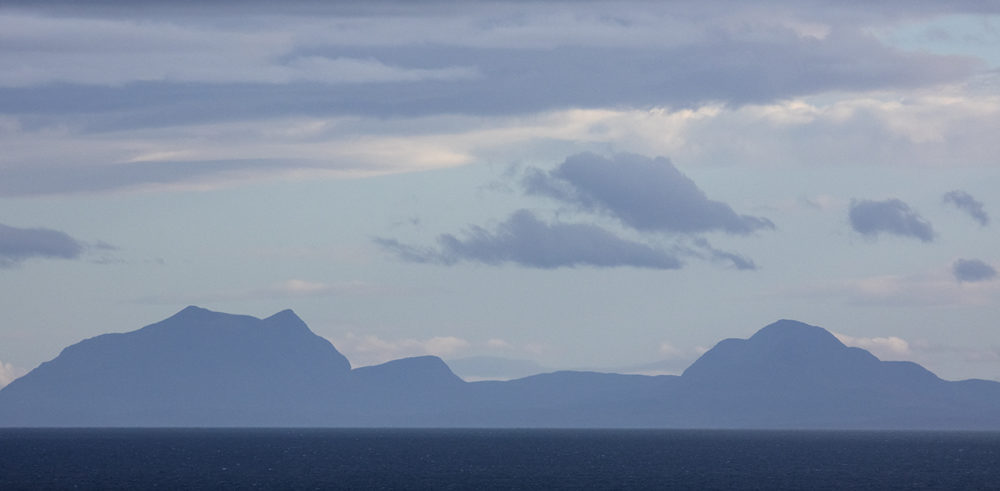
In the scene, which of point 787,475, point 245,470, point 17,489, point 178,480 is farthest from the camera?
point 245,470

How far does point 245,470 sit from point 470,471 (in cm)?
2876

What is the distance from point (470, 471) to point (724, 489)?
4463cm

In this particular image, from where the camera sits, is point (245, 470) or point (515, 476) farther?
point (245, 470)

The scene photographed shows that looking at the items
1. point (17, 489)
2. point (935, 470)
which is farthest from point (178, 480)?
point (935, 470)

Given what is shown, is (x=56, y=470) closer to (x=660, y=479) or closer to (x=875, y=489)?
(x=660, y=479)

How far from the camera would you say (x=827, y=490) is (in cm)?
14888

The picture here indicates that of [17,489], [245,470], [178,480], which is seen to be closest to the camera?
[17,489]

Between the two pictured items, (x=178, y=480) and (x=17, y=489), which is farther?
(x=178, y=480)

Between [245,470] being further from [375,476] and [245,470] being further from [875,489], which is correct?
[875,489]

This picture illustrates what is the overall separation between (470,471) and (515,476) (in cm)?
1397

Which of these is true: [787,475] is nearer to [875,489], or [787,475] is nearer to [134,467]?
[875,489]

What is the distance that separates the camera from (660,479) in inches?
6506

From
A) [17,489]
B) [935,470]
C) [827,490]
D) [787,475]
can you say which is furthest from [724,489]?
[17,489]

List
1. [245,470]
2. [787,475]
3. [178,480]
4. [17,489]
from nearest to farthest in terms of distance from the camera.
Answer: [17,489] < [178,480] < [787,475] < [245,470]
